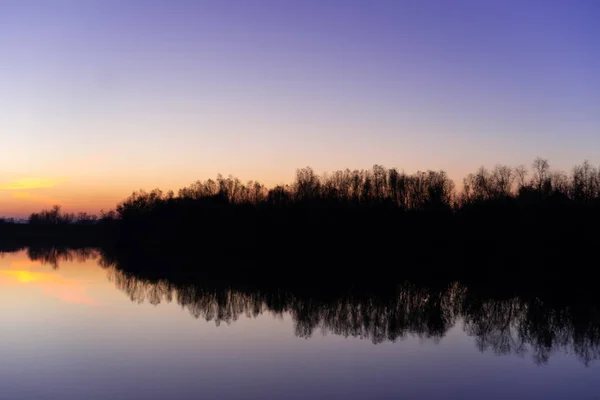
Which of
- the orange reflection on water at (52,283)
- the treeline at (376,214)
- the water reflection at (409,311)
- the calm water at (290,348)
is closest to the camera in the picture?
the calm water at (290,348)

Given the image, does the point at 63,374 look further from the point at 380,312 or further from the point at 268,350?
the point at 380,312

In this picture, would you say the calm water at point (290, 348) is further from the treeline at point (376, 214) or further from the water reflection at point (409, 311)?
the treeline at point (376, 214)

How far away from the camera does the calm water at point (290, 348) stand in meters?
11.1

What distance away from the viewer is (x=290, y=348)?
1485 centimetres

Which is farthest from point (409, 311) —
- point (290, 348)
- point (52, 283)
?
point (52, 283)

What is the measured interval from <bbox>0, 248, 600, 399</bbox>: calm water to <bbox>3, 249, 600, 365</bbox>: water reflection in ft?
0.27

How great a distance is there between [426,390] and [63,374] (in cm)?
734

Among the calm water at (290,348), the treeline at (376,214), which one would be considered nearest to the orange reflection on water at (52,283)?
the calm water at (290,348)

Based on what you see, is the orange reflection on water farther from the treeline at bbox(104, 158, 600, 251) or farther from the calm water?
the treeline at bbox(104, 158, 600, 251)

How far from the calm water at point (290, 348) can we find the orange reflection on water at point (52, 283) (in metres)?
0.70

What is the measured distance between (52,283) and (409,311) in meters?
20.3

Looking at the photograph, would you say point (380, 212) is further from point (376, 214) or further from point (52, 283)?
point (52, 283)

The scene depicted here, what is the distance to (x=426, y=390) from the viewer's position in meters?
11.1

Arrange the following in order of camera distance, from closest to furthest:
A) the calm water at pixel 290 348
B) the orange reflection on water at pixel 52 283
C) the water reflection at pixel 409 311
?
the calm water at pixel 290 348, the water reflection at pixel 409 311, the orange reflection on water at pixel 52 283
